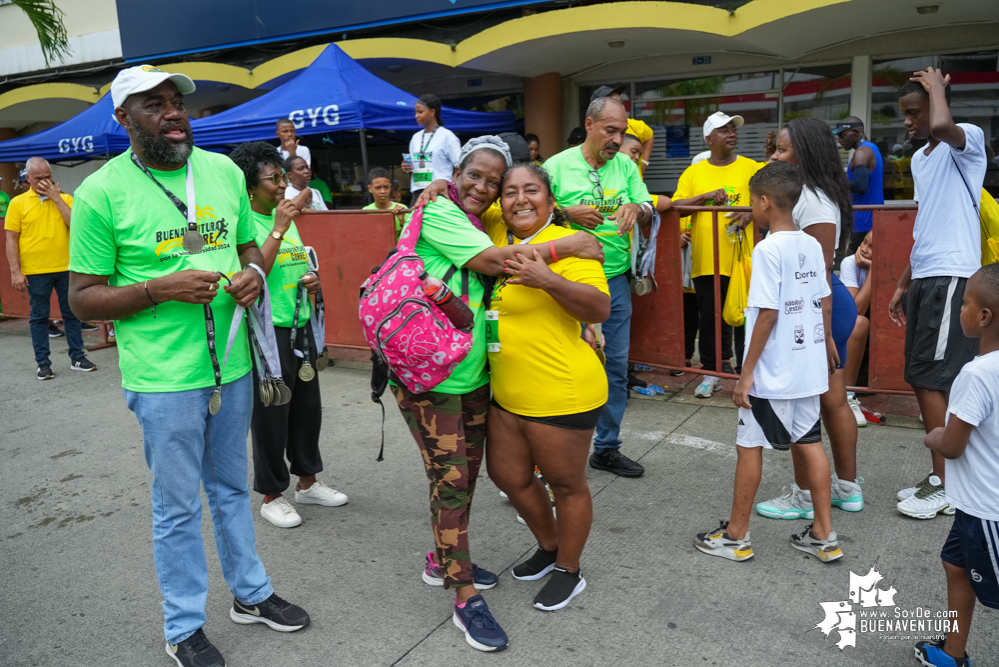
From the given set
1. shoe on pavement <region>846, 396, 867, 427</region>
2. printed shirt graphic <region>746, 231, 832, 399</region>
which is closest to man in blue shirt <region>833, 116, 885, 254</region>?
shoe on pavement <region>846, 396, 867, 427</region>

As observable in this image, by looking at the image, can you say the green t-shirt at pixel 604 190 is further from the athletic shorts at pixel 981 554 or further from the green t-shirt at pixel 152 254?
the athletic shorts at pixel 981 554

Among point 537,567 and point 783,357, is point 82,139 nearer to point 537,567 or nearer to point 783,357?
point 537,567

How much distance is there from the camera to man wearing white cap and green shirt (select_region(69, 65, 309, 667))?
8.93 feet

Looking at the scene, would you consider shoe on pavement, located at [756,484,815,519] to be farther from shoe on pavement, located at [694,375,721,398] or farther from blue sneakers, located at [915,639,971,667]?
shoe on pavement, located at [694,375,721,398]

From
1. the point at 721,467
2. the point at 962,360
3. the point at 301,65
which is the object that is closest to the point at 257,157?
the point at 721,467

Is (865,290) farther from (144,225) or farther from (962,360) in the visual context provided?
(144,225)

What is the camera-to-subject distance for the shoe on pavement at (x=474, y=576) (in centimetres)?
346

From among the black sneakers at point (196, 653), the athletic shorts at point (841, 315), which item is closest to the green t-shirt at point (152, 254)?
the black sneakers at point (196, 653)

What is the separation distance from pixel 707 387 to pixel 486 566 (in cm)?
295

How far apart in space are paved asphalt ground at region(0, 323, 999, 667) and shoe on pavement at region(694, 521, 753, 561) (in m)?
0.06

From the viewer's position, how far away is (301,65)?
39.4 ft

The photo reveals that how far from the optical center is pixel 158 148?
109 inches

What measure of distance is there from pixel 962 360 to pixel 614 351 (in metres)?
1.81

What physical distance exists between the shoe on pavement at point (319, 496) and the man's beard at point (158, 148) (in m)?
2.22
